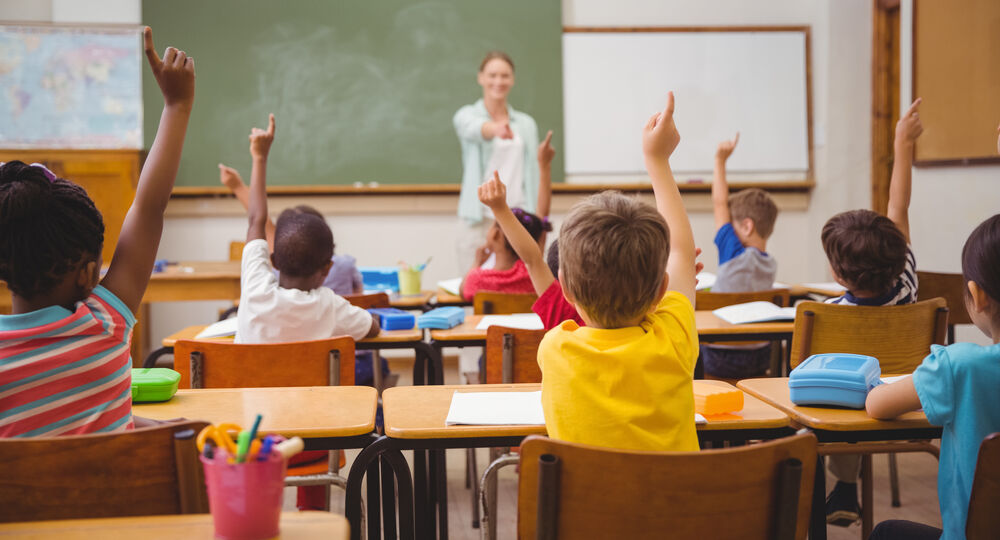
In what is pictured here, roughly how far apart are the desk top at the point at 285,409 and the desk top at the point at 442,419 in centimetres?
5

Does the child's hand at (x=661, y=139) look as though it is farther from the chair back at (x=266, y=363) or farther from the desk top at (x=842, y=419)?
the chair back at (x=266, y=363)

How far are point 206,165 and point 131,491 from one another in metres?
4.95

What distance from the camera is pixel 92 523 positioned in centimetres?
95

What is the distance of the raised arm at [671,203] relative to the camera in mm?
1491

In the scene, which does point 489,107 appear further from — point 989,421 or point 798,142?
point 989,421

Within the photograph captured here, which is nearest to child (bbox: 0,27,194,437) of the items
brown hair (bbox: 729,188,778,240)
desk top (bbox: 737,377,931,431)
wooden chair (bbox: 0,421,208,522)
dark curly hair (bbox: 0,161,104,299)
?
dark curly hair (bbox: 0,161,104,299)

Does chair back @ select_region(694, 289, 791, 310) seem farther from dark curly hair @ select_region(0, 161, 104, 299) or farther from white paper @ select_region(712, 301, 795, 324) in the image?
dark curly hair @ select_region(0, 161, 104, 299)

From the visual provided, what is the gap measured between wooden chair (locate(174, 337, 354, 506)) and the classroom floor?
87 centimetres

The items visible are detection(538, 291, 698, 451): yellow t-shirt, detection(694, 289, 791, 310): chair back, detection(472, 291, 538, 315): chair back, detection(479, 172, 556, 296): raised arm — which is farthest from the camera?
detection(694, 289, 791, 310): chair back

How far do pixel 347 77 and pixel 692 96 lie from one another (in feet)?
8.05

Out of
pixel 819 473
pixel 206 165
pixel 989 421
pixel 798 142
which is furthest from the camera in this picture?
pixel 798 142

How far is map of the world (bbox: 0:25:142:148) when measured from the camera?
17.7ft

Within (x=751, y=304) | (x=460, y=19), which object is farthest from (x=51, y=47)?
(x=751, y=304)

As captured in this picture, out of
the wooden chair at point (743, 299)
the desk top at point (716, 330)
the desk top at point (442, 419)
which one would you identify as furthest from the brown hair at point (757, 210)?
the desk top at point (442, 419)
